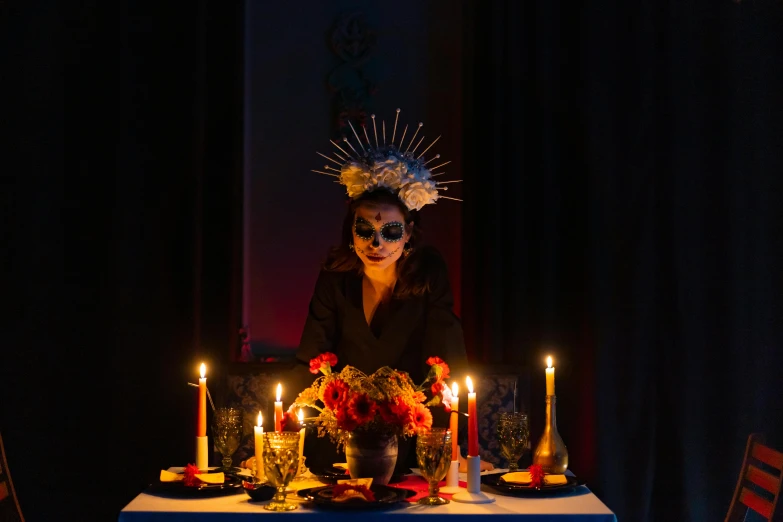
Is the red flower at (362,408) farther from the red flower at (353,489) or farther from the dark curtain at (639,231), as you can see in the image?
the dark curtain at (639,231)

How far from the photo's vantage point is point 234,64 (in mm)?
3883

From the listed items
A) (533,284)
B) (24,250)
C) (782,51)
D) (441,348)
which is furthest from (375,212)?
(782,51)

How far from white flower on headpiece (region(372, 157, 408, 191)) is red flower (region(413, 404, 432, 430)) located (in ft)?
2.85

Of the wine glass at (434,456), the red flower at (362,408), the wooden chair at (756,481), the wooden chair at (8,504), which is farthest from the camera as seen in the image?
the wooden chair at (8,504)

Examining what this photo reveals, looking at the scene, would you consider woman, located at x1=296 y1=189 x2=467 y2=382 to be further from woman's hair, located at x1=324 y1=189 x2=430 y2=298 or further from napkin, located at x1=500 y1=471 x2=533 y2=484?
napkin, located at x1=500 y1=471 x2=533 y2=484

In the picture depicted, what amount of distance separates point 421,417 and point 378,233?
784 millimetres

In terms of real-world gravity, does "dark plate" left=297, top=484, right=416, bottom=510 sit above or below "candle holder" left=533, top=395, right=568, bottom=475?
below

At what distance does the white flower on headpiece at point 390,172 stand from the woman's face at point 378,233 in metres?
0.08

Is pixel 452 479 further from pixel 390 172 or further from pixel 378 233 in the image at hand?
pixel 390 172

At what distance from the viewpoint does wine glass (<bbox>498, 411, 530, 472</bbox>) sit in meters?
2.41

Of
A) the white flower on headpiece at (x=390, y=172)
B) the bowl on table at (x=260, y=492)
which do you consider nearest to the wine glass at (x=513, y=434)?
the bowl on table at (x=260, y=492)

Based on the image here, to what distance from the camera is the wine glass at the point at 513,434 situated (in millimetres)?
2410

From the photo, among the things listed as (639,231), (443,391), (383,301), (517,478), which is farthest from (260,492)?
(639,231)

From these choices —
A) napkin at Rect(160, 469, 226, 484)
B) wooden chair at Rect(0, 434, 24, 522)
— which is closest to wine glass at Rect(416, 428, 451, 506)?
napkin at Rect(160, 469, 226, 484)
